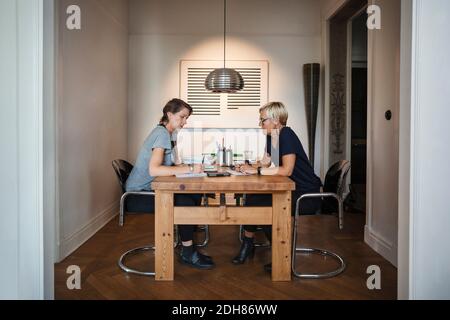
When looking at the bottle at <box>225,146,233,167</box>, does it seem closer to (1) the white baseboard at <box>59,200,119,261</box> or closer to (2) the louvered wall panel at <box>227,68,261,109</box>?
(1) the white baseboard at <box>59,200,119,261</box>

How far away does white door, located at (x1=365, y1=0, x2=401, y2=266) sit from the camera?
325 cm

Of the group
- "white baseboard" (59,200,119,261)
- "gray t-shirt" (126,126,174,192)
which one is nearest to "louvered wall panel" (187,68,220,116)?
"white baseboard" (59,200,119,261)

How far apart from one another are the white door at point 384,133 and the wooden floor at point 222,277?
215mm

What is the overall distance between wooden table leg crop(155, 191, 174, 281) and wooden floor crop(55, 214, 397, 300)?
88 millimetres

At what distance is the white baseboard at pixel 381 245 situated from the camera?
10.6 feet

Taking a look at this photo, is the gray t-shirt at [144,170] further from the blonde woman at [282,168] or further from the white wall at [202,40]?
the white wall at [202,40]

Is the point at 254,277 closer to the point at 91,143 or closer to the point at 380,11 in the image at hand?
the point at 91,143

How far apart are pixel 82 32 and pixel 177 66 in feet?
6.88

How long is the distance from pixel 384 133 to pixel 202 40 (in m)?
3.25

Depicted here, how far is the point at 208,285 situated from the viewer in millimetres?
2715

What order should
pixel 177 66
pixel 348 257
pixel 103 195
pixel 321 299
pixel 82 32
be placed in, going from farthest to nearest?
pixel 177 66 < pixel 103 195 < pixel 82 32 < pixel 348 257 < pixel 321 299
